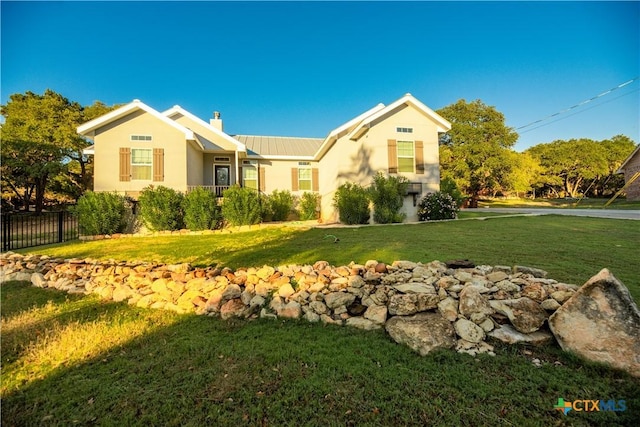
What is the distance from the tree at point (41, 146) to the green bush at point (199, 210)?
39.2 feet

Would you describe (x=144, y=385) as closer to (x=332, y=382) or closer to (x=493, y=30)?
(x=332, y=382)

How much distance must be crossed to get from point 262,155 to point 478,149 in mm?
23021

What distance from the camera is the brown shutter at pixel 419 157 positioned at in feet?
42.7

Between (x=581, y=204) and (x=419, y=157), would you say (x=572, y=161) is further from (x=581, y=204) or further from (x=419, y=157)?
(x=419, y=157)

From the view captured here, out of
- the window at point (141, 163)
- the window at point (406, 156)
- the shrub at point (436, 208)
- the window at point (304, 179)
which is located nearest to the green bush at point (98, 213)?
the window at point (141, 163)

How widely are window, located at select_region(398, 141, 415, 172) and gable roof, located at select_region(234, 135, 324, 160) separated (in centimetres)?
554

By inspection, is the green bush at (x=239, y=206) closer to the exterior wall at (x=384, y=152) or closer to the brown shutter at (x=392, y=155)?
the exterior wall at (x=384, y=152)

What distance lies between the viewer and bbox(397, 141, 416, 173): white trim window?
1297 cm

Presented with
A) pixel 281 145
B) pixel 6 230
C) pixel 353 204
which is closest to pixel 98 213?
pixel 6 230

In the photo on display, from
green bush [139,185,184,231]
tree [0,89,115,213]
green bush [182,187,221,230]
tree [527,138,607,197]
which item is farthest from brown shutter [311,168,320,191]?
tree [527,138,607,197]

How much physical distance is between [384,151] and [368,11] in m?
5.58

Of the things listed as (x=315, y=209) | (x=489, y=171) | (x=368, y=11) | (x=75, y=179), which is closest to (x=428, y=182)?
(x=315, y=209)

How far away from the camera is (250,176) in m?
15.7

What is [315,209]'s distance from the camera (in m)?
15.5
